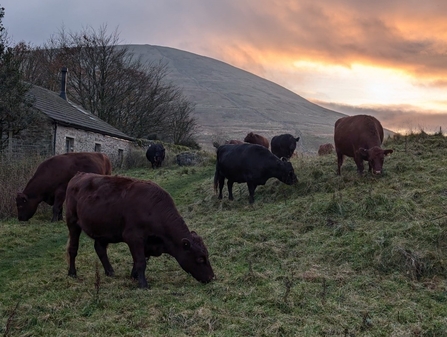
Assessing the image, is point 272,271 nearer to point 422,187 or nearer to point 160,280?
point 160,280

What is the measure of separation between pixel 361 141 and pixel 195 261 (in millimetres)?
8062

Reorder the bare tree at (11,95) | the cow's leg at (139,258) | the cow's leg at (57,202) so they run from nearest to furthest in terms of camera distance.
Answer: the cow's leg at (139,258), the cow's leg at (57,202), the bare tree at (11,95)

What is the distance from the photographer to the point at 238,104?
104938 mm

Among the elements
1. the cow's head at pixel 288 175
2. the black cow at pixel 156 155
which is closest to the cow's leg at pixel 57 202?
the cow's head at pixel 288 175

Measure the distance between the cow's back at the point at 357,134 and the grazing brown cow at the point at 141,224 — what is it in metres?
7.71

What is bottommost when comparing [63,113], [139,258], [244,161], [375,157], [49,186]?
[139,258]

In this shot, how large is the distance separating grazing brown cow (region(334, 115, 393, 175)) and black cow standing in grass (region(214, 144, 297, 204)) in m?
1.67

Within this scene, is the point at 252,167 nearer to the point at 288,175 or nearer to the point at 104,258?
the point at 288,175

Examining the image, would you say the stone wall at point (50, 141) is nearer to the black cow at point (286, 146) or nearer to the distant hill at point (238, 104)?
the black cow at point (286, 146)

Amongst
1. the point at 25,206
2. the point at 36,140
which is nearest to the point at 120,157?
the point at 36,140

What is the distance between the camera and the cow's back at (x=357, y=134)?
13.4m

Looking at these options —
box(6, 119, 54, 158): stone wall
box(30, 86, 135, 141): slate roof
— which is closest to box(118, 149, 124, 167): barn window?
box(30, 86, 135, 141): slate roof

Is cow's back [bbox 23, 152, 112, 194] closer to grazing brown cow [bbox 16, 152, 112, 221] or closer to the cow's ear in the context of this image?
grazing brown cow [bbox 16, 152, 112, 221]

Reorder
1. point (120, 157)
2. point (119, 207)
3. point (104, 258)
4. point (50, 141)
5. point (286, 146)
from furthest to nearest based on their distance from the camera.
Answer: point (120, 157) → point (50, 141) → point (286, 146) → point (104, 258) → point (119, 207)
